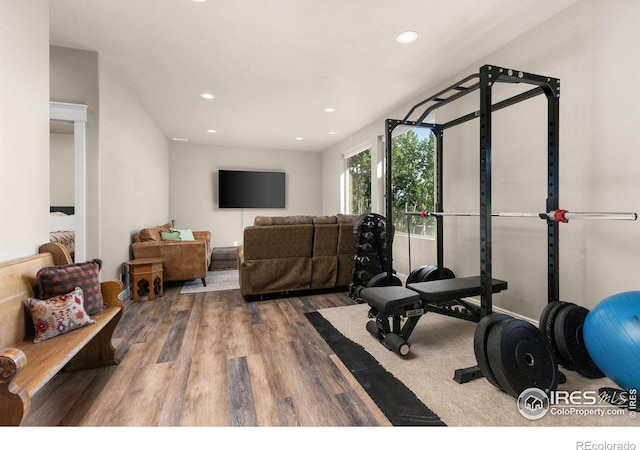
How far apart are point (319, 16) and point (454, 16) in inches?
43.8

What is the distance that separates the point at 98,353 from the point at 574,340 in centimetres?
310

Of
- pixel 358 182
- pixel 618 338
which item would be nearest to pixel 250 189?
pixel 358 182

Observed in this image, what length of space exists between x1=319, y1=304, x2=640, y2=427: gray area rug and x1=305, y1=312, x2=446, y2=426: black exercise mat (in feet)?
0.15

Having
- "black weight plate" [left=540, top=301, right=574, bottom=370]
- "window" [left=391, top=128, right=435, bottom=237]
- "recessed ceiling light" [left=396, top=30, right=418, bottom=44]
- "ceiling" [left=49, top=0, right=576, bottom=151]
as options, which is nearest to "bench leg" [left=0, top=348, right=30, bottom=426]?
"ceiling" [left=49, top=0, right=576, bottom=151]

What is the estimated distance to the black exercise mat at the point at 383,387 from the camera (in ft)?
4.67

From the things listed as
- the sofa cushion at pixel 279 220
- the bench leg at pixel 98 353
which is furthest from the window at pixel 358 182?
the bench leg at pixel 98 353

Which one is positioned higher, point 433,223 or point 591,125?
point 591,125

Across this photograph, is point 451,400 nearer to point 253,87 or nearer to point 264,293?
point 264,293

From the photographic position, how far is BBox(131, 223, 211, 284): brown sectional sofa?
3.81 metres

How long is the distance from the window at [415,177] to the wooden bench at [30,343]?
3.33m

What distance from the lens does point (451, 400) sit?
1.56 meters

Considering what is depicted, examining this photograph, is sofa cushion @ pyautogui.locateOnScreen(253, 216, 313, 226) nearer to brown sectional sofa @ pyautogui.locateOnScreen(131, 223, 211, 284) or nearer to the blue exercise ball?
brown sectional sofa @ pyautogui.locateOnScreen(131, 223, 211, 284)

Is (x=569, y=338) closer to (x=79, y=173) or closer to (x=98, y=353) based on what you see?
(x=98, y=353)

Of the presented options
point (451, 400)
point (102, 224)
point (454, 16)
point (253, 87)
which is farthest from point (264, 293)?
point (454, 16)
